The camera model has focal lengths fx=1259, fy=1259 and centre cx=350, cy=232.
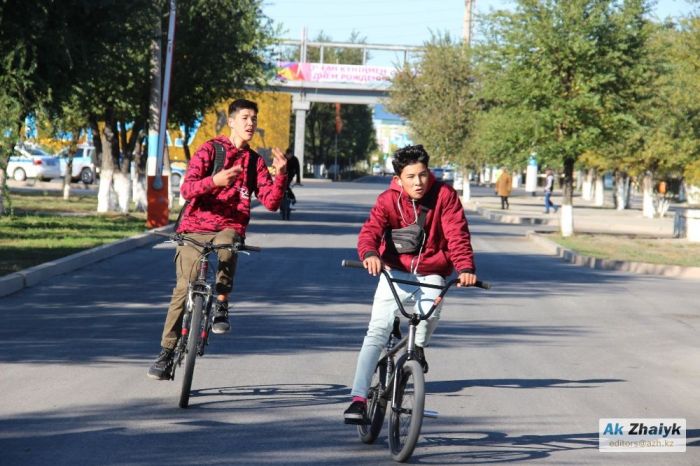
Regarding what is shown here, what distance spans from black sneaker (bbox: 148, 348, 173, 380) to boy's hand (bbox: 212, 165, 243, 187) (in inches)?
50.2

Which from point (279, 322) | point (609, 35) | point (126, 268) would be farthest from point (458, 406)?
point (609, 35)

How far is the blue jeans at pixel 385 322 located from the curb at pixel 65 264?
822 cm

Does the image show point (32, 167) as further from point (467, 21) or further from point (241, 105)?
point (241, 105)

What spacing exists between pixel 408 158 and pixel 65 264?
11.4 meters

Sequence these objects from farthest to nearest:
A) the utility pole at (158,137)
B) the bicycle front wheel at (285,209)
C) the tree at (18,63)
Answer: the bicycle front wheel at (285,209) → the utility pole at (158,137) → the tree at (18,63)

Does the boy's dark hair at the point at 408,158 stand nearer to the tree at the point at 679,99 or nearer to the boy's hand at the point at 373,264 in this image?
the boy's hand at the point at 373,264

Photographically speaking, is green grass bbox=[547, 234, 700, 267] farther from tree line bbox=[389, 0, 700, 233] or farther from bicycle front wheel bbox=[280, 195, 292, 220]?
bicycle front wheel bbox=[280, 195, 292, 220]

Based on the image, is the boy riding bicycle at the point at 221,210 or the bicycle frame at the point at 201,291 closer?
the bicycle frame at the point at 201,291

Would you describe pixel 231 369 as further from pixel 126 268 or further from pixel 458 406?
pixel 126 268

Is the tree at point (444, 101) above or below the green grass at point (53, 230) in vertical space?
above

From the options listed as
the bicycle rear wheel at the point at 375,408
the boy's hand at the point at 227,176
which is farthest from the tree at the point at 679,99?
the bicycle rear wheel at the point at 375,408

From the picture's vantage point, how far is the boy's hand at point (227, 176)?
7938 millimetres

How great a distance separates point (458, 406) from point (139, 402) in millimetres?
2149

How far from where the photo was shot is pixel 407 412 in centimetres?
668
